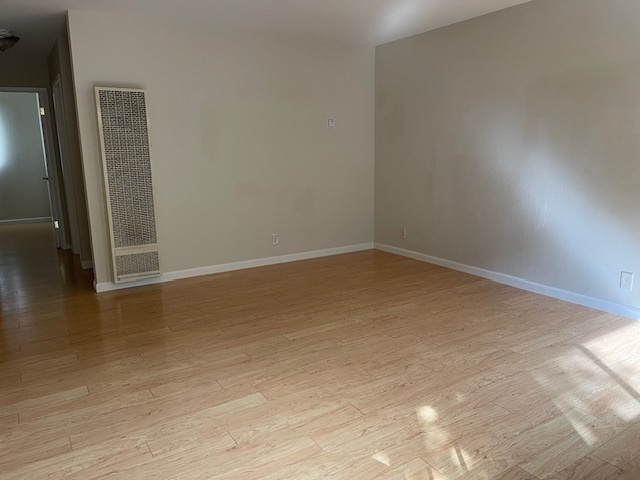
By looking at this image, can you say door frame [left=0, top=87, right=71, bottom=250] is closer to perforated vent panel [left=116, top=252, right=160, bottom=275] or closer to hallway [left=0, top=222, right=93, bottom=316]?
hallway [left=0, top=222, right=93, bottom=316]

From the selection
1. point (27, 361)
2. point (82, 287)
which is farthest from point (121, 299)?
point (27, 361)

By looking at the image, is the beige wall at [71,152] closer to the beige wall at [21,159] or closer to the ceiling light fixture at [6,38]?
the ceiling light fixture at [6,38]

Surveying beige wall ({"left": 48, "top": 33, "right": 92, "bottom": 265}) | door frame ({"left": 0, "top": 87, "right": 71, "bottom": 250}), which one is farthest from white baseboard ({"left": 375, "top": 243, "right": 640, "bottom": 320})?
door frame ({"left": 0, "top": 87, "right": 71, "bottom": 250})

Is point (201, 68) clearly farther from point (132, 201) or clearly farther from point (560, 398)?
point (560, 398)

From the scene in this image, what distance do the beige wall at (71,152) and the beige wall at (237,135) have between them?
75 centimetres

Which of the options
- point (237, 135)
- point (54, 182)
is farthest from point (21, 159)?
point (237, 135)

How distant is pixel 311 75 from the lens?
5141 millimetres

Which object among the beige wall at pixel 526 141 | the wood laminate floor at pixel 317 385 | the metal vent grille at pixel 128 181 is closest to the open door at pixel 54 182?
the wood laminate floor at pixel 317 385

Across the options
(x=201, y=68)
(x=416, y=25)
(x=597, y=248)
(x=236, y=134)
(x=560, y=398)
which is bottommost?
(x=560, y=398)

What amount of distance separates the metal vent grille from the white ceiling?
693mm

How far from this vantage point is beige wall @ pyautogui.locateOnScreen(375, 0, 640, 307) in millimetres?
3385

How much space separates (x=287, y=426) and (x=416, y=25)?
3.90 m

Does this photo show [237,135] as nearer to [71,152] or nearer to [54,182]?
[71,152]

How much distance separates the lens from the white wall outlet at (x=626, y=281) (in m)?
3.41
